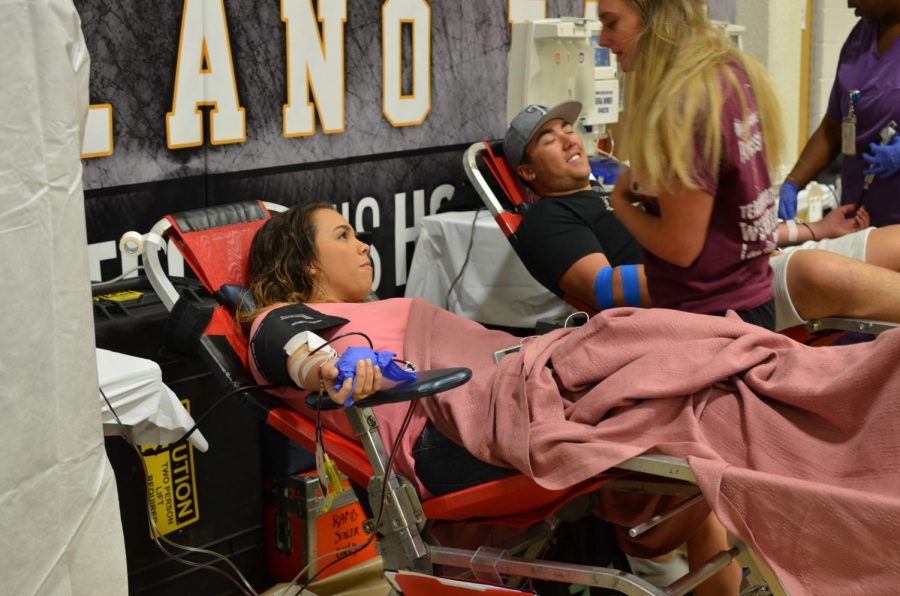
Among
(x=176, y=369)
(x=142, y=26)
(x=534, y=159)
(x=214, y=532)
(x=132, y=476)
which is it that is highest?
(x=142, y=26)

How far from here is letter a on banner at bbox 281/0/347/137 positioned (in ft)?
11.2

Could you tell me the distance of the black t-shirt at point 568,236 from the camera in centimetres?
321

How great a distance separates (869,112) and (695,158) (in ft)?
4.50

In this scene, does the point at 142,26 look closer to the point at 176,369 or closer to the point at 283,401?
the point at 176,369

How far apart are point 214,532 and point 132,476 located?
0.35 metres

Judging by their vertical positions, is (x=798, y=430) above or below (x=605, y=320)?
below

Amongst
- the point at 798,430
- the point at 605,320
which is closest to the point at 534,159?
the point at 605,320

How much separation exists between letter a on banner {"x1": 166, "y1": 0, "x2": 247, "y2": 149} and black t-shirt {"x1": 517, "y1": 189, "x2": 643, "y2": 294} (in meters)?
0.92

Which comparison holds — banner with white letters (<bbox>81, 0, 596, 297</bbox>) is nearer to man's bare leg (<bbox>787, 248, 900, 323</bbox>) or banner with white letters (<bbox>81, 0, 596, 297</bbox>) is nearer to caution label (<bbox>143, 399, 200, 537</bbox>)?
caution label (<bbox>143, 399, 200, 537</bbox>)

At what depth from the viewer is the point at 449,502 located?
2055 mm

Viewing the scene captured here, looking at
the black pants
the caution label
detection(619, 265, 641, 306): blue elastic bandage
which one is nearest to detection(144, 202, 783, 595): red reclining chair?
the black pants

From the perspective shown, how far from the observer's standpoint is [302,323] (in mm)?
2252

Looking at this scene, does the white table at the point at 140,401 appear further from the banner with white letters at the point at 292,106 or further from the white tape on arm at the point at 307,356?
the banner with white letters at the point at 292,106

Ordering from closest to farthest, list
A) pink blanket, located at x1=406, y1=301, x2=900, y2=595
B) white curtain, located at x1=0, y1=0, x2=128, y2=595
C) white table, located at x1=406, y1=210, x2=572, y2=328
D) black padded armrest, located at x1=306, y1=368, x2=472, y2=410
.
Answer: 1. white curtain, located at x1=0, y1=0, x2=128, y2=595
2. pink blanket, located at x1=406, y1=301, x2=900, y2=595
3. black padded armrest, located at x1=306, y1=368, x2=472, y2=410
4. white table, located at x1=406, y1=210, x2=572, y2=328
